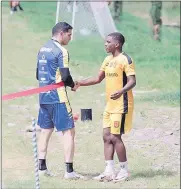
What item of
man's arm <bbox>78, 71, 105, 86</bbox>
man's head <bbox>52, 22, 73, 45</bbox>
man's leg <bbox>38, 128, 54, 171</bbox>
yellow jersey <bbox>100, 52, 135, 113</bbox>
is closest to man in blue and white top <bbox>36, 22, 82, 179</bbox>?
man's head <bbox>52, 22, 73, 45</bbox>

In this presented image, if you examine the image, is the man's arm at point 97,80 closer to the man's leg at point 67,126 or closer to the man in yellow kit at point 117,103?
the man in yellow kit at point 117,103

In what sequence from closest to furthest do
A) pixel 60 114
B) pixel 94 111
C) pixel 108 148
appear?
1. pixel 60 114
2. pixel 108 148
3. pixel 94 111

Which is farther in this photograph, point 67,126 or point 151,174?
point 151,174

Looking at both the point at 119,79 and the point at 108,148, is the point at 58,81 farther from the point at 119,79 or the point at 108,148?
the point at 108,148

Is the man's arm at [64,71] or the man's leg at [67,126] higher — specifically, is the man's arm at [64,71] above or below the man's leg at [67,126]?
above

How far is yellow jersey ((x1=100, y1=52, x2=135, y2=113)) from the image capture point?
270 inches

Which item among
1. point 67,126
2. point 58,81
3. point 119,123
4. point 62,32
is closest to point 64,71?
point 58,81

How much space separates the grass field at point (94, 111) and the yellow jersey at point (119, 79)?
2.61 ft

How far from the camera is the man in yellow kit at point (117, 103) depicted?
6.86 meters

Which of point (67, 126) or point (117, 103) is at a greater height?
point (117, 103)

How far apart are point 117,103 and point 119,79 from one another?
25 cm

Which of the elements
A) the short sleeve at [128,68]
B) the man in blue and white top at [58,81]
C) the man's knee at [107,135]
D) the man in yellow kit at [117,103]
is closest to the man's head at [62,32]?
the man in blue and white top at [58,81]

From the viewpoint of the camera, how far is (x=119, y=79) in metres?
6.90

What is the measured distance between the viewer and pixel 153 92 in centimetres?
1418
